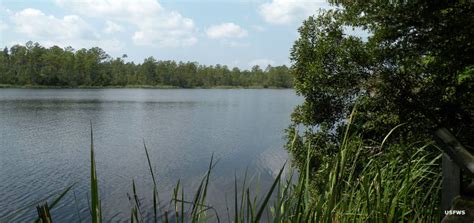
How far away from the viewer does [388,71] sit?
8.19 metres

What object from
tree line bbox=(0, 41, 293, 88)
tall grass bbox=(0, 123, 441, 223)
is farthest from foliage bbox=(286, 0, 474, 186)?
tree line bbox=(0, 41, 293, 88)

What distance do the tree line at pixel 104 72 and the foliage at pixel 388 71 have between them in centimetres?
6645

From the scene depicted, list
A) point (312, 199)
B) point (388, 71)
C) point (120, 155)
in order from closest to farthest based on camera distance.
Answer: point (312, 199), point (388, 71), point (120, 155)

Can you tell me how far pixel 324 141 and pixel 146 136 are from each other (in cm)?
2440

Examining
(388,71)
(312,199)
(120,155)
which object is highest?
(388,71)

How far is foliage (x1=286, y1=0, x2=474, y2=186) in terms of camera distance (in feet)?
20.9

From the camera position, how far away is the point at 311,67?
30.0 ft

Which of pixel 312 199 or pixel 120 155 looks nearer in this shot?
pixel 312 199

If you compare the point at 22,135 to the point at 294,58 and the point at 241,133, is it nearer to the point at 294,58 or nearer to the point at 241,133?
the point at 241,133

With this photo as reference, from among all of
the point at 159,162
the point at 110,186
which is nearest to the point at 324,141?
the point at 110,186

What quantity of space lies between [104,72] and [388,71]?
385 ft

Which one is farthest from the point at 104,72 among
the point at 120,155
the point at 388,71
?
the point at 388,71

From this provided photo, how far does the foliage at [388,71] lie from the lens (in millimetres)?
6355

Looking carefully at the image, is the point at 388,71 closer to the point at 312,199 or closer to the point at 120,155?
the point at 312,199
